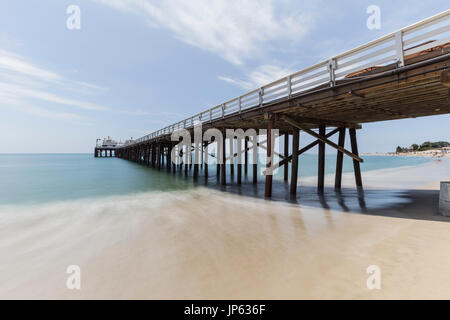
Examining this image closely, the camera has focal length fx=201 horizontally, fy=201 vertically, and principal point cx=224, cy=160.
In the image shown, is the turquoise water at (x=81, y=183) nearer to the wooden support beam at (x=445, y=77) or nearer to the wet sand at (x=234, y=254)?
the wet sand at (x=234, y=254)

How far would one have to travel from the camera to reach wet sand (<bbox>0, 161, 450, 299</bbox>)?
8.83ft

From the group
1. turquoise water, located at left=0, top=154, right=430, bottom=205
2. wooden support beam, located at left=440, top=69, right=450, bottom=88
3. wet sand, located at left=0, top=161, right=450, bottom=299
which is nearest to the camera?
wet sand, located at left=0, top=161, right=450, bottom=299

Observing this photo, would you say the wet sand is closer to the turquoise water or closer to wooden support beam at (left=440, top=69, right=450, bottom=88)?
wooden support beam at (left=440, top=69, right=450, bottom=88)

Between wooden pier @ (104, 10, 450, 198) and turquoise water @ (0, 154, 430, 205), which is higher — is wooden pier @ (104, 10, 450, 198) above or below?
above

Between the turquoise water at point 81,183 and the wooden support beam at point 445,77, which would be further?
the turquoise water at point 81,183

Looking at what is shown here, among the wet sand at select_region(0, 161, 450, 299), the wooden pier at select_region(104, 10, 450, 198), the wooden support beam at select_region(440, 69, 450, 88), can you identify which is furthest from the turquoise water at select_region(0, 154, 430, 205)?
the wooden support beam at select_region(440, 69, 450, 88)

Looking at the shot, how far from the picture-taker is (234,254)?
146 inches

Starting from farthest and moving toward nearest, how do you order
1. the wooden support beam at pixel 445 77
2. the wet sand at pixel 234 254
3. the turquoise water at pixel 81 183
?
the turquoise water at pixel 81 183 → the wooden support beam at pixel 445 77 → the wet sand at pixel 234 254

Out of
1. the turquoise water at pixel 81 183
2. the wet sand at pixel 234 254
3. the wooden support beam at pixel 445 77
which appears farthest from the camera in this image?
the turquoise water at pixel 81 183

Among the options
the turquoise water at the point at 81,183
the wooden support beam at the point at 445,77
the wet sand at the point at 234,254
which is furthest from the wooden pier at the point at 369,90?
the turquoise water at the point at 81,183

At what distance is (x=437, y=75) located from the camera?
179 inches

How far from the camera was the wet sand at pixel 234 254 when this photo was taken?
2691mm
